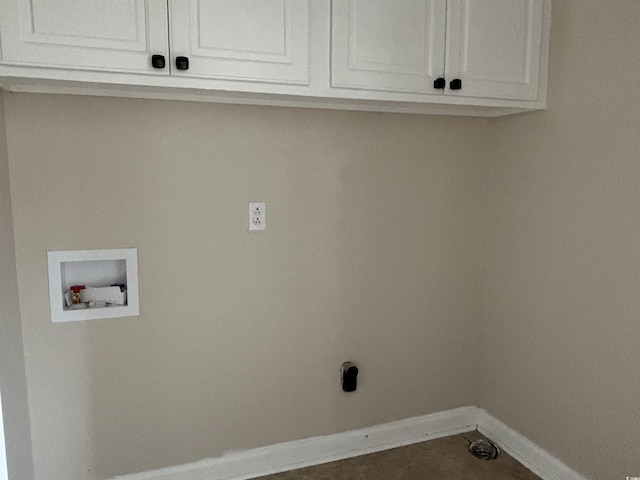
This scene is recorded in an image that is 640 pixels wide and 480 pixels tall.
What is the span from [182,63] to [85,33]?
0.27m

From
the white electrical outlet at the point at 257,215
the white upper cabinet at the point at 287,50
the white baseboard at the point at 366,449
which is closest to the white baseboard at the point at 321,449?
the white baseboard at the point at 366,449

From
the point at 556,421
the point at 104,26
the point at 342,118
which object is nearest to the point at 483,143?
the point at 342,118

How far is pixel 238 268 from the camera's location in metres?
2.02

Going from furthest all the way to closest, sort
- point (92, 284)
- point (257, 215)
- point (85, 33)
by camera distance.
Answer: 1. point (257, 215)
2. point (92, 284)
3. point (85, 33)

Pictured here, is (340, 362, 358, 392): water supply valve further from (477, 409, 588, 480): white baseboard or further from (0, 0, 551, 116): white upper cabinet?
(0, 0, 551, 116): white upper cabinet

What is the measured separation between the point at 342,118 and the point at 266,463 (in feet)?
4.88

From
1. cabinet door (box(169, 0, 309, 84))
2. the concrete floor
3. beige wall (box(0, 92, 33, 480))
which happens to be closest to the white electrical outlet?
cabinet door (box(169, 0, 309, 84))

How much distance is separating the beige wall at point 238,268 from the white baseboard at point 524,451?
0.78ft

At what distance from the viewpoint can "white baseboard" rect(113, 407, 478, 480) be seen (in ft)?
6.79

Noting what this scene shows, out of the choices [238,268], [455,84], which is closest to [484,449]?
[238,268]

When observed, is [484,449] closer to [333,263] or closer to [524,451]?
[524,451]

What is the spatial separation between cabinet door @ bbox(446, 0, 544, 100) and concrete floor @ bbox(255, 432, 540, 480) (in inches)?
61.5

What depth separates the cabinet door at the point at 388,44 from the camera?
1682 millimetres

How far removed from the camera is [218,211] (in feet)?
6.43
